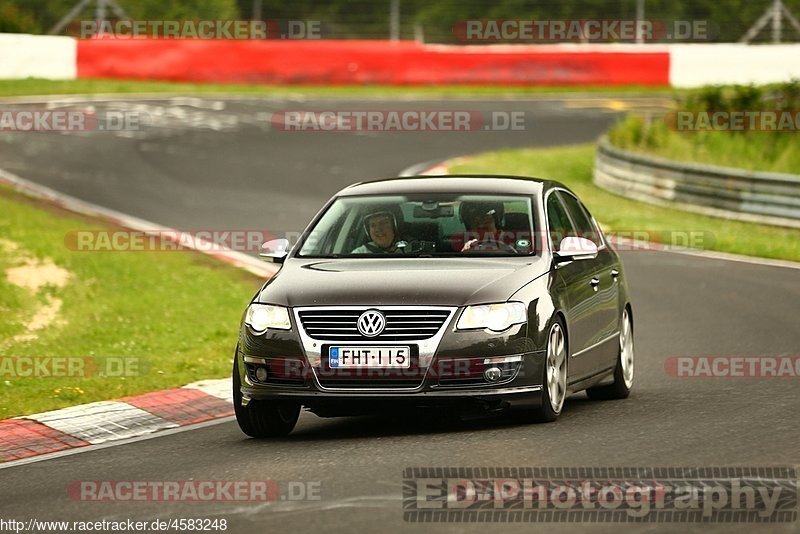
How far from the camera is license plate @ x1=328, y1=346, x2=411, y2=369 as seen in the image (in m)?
8.89

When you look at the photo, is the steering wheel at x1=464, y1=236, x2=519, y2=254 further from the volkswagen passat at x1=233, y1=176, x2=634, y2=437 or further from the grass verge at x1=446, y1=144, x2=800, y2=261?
the grass verge at x1=446, y1=144, x2=800, y2=261

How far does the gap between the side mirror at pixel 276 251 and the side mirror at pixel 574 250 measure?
178cm

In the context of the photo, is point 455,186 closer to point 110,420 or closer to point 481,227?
point 481,227

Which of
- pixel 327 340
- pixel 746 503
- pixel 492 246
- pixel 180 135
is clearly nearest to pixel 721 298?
pixel 492 246

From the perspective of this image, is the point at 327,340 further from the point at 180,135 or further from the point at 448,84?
the point at 448,84

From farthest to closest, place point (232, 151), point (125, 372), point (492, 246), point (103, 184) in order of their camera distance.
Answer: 1. point (232, 151)
2. point (103, 184)
3. point (125, 372)
4. point (492, 246)

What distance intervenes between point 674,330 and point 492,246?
4.85 m

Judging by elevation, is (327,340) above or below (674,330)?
above

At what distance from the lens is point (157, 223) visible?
21.1 m

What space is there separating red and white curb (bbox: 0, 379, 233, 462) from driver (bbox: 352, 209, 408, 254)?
1.73 metres

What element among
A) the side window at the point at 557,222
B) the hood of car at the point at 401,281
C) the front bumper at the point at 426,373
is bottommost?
the front bumper at the point at 426,373

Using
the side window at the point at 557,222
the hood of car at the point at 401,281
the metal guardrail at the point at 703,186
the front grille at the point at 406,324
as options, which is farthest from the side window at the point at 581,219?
the metal guardrail at the point at 703,186

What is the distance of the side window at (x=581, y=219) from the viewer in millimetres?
11102

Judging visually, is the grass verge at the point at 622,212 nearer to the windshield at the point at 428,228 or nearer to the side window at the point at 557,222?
the side window at the point at 557,222
